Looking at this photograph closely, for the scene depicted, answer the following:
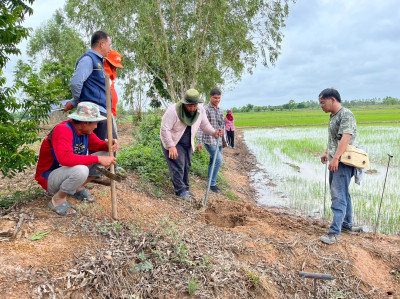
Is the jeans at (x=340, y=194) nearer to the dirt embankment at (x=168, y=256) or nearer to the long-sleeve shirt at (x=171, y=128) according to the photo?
the dirt embankment at (x=168, y=256)

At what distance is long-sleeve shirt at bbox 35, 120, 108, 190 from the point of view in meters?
2.91

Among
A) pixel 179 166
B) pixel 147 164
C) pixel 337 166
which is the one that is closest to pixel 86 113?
pixel 179 166

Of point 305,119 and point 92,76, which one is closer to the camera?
point 92,76

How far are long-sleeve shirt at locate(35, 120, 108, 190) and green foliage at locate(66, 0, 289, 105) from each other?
934 cm

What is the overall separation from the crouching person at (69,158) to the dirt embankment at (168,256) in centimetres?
26

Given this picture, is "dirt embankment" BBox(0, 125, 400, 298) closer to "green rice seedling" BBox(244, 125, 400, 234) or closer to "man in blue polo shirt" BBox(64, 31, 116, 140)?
"man in blue polo shirt" BBox(64, 31, 116, 140)

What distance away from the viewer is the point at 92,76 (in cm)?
354

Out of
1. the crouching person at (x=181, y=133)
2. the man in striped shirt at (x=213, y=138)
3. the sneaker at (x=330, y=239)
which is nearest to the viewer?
the sneaker at (x=330, y=239)

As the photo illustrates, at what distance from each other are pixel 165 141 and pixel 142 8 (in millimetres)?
8812

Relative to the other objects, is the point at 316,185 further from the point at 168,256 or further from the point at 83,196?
the point at 83,196

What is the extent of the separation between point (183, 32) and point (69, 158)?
11575 millimetres

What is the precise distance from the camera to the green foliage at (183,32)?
479 inches

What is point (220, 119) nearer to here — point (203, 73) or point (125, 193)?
point (125, 193)

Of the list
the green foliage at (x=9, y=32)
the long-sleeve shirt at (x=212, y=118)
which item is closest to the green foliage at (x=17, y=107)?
the green foliage at (x=9, y=32)
